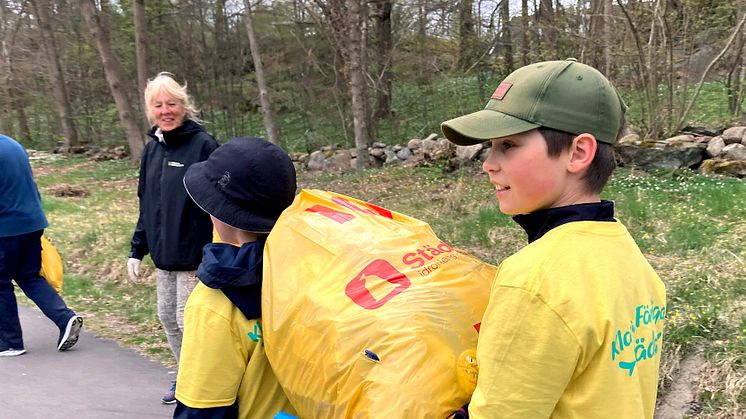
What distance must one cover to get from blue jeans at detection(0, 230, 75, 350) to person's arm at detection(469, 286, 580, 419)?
4.55m

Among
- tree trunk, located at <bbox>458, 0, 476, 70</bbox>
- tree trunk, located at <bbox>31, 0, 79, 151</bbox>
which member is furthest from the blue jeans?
tree trunk, located at <bbox>31, 0, 79, 151</bbox>

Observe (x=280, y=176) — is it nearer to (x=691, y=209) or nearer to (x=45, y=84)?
(x=691, y=209)

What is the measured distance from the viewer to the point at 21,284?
4.95 meters

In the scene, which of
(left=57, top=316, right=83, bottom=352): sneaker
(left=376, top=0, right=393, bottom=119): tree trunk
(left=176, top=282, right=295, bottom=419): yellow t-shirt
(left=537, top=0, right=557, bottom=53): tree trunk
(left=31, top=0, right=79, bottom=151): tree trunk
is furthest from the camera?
(left=31, top=0, right=79, bottom=151): tree trunk

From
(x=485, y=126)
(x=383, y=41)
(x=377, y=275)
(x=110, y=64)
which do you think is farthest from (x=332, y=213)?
(x=110, y=64)

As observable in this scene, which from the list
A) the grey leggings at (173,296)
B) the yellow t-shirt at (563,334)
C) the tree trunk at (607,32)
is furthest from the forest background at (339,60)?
the yellow t-shirt at (563,334)

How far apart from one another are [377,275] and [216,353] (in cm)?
47

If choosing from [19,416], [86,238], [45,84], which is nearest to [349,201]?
[19,416]

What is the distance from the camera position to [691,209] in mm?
6309

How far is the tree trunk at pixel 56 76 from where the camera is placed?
20812 mm

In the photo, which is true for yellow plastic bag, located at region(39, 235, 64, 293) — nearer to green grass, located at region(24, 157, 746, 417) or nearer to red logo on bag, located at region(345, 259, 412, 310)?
green grass, located at region(24, 157, 746, 417)

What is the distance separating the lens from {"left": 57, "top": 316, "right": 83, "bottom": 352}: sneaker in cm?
490

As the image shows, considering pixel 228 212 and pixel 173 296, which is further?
pixel 173 296

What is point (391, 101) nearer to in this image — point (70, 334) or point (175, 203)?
point (70, 334)
